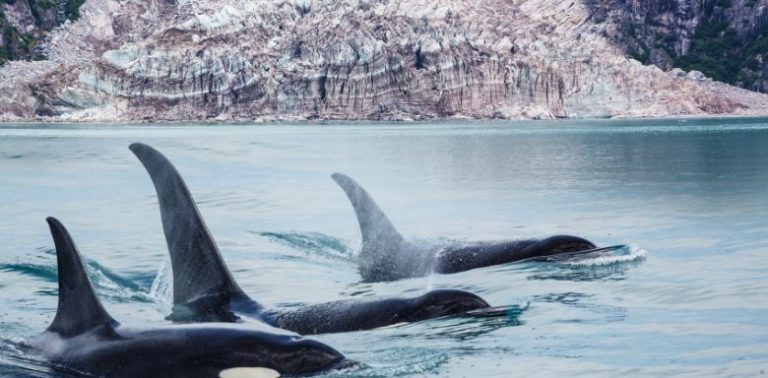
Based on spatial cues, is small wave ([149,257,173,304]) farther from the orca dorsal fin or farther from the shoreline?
the shoreline

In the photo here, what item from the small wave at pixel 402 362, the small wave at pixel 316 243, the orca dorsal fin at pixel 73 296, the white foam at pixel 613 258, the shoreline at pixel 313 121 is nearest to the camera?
the orca dorsal fin at pixel 73 296

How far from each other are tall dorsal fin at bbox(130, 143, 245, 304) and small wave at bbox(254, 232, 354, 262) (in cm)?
765

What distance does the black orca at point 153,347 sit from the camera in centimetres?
785

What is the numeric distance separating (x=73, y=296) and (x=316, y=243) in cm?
1261

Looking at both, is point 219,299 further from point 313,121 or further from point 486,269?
point 313,121

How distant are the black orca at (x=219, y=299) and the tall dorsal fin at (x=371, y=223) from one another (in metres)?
5.68

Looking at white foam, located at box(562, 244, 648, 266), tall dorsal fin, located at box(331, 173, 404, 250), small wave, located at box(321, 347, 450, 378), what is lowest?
white foam, located at box(562, 244, 648, 266)

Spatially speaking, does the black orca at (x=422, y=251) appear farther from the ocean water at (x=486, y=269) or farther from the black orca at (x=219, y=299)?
the black orca at (x=219, y=299)

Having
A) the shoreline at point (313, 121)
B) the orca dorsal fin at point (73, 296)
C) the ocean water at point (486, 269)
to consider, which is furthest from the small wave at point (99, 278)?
the shoreline at point (313, 121)

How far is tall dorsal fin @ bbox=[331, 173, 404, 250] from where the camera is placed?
16.7m

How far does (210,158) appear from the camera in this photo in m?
63.8

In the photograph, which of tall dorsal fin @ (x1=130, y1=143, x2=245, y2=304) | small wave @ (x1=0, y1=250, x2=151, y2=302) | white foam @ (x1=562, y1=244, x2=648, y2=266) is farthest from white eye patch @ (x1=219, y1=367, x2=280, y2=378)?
white foam @ (x1=562, y1=244, x2=648, y2=266)

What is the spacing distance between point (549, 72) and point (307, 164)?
133 meters

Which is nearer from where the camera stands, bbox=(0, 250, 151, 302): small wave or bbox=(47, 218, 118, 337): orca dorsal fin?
bbox=(47, 218, 118, 337): orca dorsal fin
